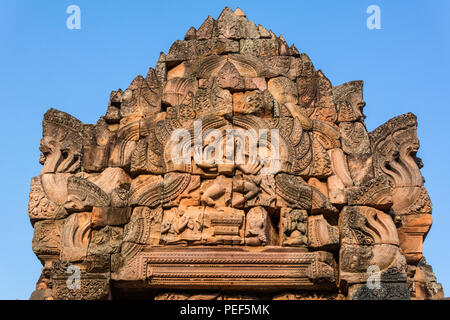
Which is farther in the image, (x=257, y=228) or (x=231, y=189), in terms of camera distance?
(x=231, y=189)

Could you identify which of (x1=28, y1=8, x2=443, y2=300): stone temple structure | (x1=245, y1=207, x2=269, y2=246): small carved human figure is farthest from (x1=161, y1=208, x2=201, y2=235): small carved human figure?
(x1=245, y1=207, x2=269, y2=246): small carved human figure

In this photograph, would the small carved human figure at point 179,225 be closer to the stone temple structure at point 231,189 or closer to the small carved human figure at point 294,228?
the stone temple structure at point 231,189

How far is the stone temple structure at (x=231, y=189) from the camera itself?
9.60 metres

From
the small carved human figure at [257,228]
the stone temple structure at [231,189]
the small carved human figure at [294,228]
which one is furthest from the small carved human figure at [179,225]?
the small carved human figure at [294,228]

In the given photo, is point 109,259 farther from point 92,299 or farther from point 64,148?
point 64,148

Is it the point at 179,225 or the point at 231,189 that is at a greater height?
the point at 231,189

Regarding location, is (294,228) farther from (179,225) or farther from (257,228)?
(179,225)

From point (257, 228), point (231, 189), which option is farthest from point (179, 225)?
point (257, 228)

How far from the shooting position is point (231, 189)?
33.1 feet

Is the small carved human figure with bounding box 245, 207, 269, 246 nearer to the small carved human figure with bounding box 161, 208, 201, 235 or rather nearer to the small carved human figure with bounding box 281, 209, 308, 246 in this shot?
the small carved human figure with bounding box 281, 209, 308, 246

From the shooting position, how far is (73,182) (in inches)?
400

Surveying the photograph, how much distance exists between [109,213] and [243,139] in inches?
81.2

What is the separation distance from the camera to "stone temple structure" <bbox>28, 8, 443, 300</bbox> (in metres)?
9.60
